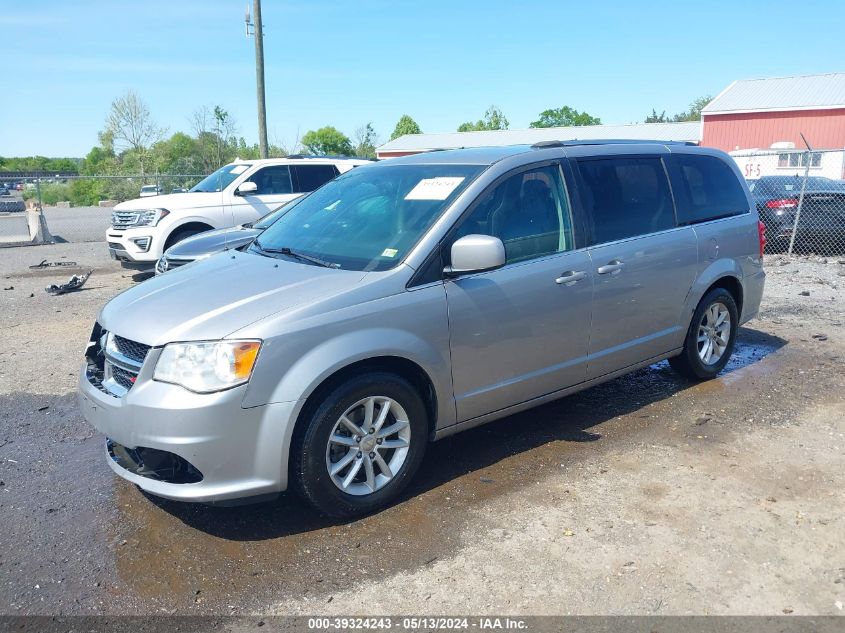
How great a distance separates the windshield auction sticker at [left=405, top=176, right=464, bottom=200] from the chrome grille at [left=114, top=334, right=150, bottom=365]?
5.92 ft

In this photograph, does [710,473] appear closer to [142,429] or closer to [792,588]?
[792,588]

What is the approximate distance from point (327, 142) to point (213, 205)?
195 feet

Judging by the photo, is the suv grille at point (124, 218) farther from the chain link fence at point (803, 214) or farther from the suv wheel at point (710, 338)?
the chain link fence at point (803, 214)

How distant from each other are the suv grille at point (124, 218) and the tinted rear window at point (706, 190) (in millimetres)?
8923

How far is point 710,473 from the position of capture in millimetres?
4242

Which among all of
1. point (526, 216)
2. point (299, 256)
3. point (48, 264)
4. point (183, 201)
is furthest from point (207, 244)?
point (48, 264)

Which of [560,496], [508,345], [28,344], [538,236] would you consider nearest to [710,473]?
[560,496]

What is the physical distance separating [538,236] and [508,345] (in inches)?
29.9

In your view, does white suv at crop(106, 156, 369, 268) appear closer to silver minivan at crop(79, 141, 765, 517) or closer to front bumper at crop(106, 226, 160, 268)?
front bumper at crop(106, 226, 160, 268)

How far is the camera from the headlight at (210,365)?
3.30 meters

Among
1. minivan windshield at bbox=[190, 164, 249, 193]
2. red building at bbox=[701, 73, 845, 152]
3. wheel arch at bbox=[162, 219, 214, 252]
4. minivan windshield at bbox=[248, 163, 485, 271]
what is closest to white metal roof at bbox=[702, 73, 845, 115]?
red building at bbox=[701, 73, 845, 152]

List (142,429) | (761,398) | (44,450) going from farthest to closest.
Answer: (761,398)
(44,450)
(142,429)

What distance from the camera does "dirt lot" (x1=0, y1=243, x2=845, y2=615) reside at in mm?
→ 3107

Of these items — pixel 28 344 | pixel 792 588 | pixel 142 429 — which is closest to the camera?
pixel 792 588
